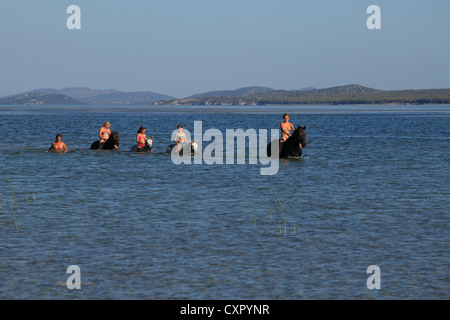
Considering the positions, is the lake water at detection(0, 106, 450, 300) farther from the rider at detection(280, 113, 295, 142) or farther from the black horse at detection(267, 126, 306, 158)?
the rider at detection(280, 113, 295, 142)

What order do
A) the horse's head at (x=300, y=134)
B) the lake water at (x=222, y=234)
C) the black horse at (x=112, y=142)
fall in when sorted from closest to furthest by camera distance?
the lake water at (x=222, y=234) < the horse's head at (x=300, y=134) < the black horse at (x=112, y=142)

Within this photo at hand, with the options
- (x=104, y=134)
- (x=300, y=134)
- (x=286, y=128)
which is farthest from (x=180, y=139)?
(x=300, y=134)

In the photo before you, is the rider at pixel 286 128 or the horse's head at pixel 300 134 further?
the rider at pixel 286 128

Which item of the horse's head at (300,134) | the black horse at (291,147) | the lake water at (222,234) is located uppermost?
the horse's head at (300,134)

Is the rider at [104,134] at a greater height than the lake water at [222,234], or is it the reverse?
the rider at [104,134]

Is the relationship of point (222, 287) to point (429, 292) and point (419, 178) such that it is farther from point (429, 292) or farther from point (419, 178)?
point (419, 178)

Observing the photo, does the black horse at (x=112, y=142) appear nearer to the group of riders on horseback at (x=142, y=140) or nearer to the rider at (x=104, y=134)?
the group of riders on horseback at (x=142, y=140)

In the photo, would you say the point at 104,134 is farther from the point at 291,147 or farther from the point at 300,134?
the point at 300,134

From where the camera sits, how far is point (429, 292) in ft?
37.1

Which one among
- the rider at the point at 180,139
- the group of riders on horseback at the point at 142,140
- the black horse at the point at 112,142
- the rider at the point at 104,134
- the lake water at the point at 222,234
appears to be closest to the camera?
the lake water at the point at 222,234

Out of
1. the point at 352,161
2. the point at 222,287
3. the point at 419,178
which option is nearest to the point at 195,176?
the point at 419,178

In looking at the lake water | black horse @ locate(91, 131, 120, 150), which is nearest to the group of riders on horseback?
black horse @ locate(91, 131, 120, 150)

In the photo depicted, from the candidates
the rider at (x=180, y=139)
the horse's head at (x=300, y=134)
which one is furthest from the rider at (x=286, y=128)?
the rider at (x=180, y=139)

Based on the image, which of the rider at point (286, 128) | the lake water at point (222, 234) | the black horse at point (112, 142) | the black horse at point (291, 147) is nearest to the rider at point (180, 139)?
the black horse at point (112, 142)
